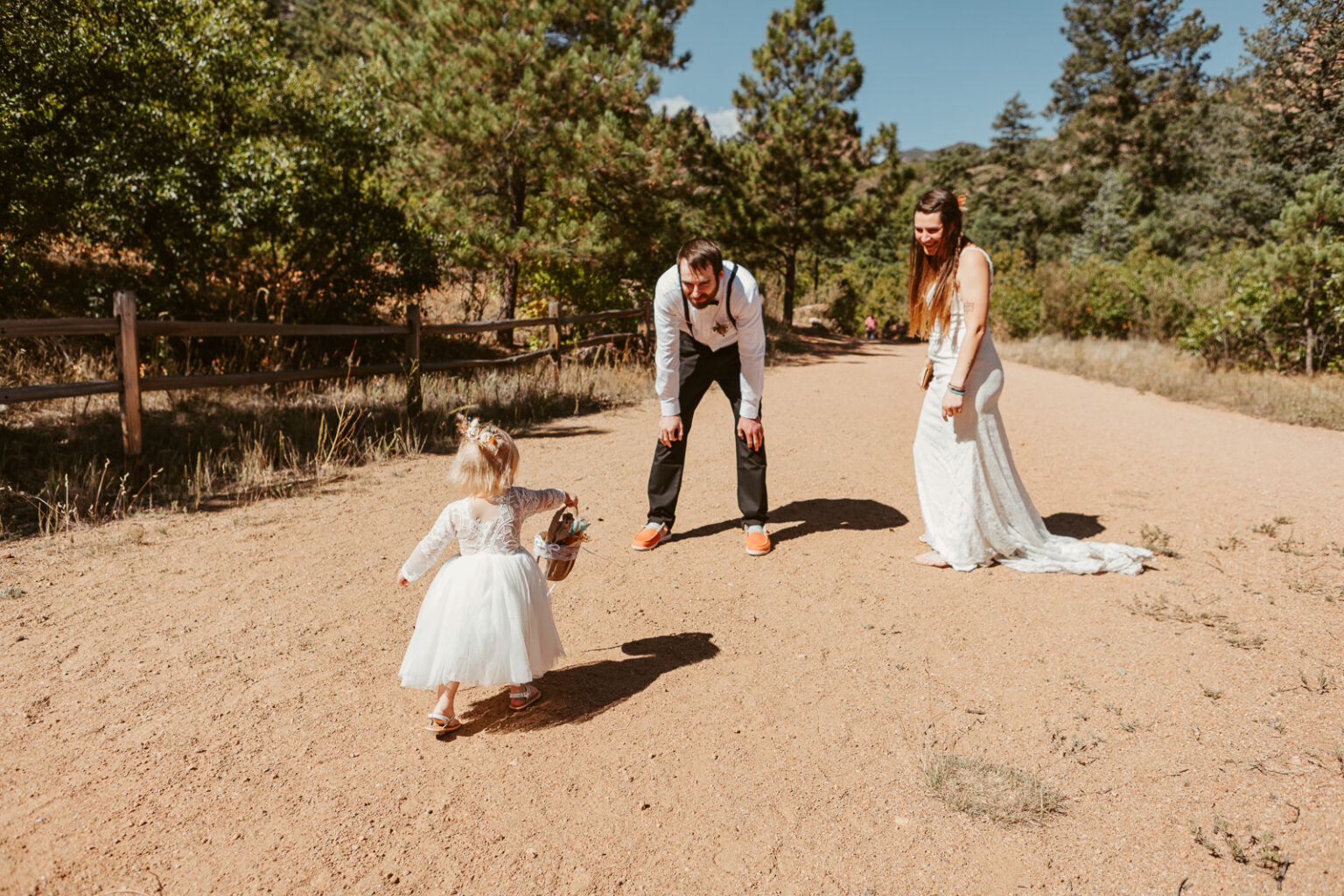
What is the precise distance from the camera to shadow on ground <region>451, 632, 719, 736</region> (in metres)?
2.92

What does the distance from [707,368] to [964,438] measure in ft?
4.91

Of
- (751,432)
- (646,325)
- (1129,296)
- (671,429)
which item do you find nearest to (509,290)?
(646,325)

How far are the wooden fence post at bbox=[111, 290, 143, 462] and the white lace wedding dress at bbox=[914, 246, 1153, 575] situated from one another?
5427 millimetres

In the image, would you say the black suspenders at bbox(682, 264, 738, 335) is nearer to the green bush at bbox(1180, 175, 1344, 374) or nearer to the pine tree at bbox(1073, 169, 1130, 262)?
the green bush at bbox(1180, 175, 1344, 374)

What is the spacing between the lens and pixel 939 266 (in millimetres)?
4086

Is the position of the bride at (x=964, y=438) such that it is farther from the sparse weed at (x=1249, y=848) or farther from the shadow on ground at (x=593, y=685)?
the sparse weed at (x=1249, y=848)

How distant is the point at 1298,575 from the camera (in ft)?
13.7

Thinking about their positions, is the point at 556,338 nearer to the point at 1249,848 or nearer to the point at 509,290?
the point at 509,290

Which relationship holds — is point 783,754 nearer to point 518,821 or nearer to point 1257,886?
point 518,821

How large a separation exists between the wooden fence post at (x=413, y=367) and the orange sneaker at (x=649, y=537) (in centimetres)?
413

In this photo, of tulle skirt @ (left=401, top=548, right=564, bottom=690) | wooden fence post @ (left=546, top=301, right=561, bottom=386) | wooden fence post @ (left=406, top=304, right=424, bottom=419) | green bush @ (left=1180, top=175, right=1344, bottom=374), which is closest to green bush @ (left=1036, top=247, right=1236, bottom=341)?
green bush @ (left=1180, top=175, right=1344, bottom=374)

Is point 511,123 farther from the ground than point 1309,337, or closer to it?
farther from the ground

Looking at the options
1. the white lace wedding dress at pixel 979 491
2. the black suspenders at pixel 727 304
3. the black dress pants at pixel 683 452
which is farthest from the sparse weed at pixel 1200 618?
the black suspenders at pixel 727 304

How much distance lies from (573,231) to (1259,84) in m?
18.0
